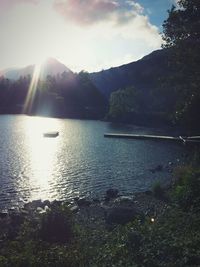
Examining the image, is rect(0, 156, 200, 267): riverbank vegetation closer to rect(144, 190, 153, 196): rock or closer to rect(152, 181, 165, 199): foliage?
rect(152, 181, 165, 199): foliage

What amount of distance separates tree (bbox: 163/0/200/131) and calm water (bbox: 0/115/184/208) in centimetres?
1237

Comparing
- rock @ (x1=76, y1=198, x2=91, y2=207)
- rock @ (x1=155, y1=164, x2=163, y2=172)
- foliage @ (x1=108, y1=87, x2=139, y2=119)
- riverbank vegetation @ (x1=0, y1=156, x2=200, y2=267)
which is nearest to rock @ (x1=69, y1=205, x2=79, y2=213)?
rock @ (x1=76, y1=198, x2=91, y2=207)

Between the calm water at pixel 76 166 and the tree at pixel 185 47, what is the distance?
1237 cm

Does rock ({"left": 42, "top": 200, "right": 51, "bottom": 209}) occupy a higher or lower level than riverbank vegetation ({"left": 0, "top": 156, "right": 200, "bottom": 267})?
lower

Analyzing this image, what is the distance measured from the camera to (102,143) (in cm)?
8744

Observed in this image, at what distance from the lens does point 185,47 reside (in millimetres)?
44781

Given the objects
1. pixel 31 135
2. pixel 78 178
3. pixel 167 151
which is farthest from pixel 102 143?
pixel 78 178

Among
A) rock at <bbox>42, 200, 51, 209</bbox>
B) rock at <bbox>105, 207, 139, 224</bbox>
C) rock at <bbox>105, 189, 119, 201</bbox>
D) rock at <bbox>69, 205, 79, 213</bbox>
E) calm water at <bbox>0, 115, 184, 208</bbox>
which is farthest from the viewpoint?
calm water at <bbox>0, 115, 184, 208</bbox>

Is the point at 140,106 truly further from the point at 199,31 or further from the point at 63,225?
the point at 63,225

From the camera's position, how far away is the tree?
144 ft

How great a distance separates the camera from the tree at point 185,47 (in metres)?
43.8

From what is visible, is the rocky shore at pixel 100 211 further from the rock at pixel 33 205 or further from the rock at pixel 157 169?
the rock at pixel 157 169

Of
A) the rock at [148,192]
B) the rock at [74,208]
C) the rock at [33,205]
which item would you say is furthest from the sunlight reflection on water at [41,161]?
the rock at [148,192]

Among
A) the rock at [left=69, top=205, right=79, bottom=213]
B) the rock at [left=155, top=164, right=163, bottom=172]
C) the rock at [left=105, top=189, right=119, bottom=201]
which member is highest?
the rock at [left=155, top=164, right=163, bottom=172]
